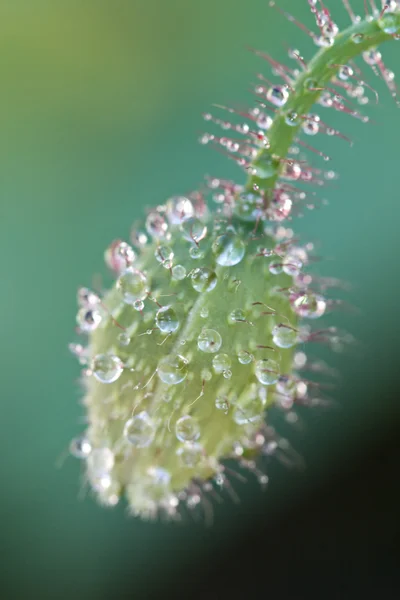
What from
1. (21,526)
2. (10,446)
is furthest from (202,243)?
(21,526)

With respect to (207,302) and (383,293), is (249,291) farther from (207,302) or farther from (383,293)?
(383,293)

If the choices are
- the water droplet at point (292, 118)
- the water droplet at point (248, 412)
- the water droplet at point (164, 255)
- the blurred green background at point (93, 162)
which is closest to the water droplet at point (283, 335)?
the water droplet at point (248, 412)

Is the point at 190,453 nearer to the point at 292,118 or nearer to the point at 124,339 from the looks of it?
the point at 124,339

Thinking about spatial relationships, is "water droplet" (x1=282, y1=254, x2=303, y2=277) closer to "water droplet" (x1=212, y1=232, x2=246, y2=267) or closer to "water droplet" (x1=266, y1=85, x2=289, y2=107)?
"water droplet" (x1=212, y1=232, x2=246, y2=267)

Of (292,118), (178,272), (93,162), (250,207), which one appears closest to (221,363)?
(178,272)

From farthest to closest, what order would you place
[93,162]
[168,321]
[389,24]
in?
1. [93,162]
2. [168,321]
3. [389,24]

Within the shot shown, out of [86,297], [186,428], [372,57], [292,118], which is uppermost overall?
[372,57]
